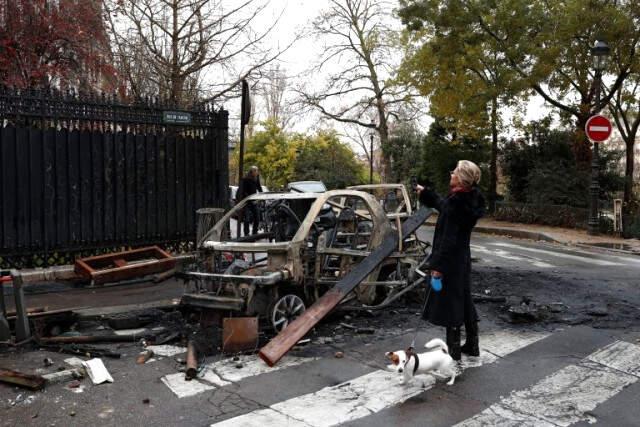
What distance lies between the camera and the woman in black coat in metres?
5.73

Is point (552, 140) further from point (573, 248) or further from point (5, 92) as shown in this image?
point (5, 92)

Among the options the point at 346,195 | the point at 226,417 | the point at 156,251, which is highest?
the point at 346,195

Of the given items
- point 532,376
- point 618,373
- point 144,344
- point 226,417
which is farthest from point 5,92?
point 618,373

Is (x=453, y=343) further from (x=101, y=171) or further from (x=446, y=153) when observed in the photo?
(x=446, y=153)

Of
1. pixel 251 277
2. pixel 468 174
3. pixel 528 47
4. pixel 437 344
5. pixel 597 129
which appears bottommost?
pixel 437 344

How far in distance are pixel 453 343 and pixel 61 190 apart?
7164mm

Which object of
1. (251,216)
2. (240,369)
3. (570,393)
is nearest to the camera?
(570,393)

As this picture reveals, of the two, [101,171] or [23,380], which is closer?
[23,380]

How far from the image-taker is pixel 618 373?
18.8 ft

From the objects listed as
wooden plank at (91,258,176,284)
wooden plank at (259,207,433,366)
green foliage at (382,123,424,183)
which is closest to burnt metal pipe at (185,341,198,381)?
wooden plank at (259,207,433,366)

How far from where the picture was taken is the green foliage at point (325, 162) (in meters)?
42.3

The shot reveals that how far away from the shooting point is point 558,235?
18812 millimetres

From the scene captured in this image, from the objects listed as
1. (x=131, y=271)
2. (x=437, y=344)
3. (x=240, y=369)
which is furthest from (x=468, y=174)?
(x=131, y=271)

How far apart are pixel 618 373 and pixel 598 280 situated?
4.95 m
